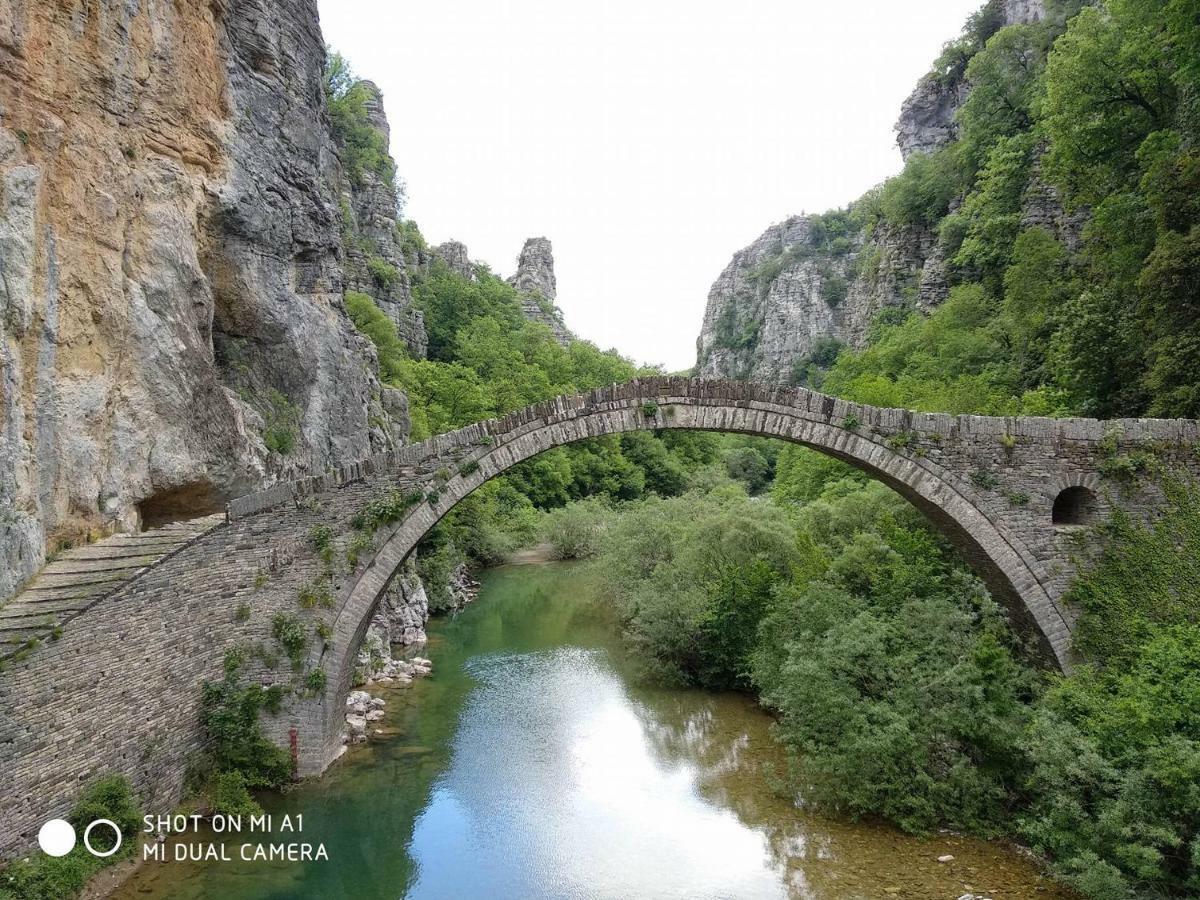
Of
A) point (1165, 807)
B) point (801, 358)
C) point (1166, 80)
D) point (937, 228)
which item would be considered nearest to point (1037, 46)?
point (937, 228)

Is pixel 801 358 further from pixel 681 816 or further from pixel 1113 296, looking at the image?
pixel 681 816

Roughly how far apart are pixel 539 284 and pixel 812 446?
54.1 m

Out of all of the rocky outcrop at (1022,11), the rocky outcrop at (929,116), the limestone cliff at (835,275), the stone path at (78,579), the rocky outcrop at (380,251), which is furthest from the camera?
the rocky outcrop at (929,116)

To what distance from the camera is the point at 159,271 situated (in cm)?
1016

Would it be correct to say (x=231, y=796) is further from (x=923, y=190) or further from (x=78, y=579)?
(x=923, y=190)

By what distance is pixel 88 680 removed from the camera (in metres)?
7.14

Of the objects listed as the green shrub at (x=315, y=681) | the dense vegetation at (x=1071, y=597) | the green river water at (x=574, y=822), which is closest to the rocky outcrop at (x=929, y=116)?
the dense vegetation at (x=1071, y=597)

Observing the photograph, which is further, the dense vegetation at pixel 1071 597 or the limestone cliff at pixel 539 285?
the limestone cliff at pixel 539 285

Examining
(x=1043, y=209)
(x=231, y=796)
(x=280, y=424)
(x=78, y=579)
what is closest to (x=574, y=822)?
(x=231, y=796)

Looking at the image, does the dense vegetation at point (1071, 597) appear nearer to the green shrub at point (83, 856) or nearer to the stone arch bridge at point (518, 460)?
the stone arch bridge at point (518, 460)

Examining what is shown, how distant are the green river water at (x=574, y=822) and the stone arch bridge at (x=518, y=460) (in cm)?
112

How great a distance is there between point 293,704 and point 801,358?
50.2 meters

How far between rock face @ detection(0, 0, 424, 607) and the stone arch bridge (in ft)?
5.34

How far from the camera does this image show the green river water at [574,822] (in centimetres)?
748
